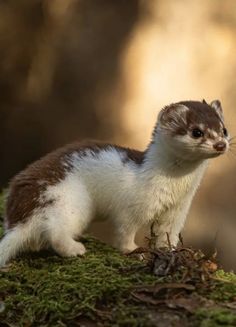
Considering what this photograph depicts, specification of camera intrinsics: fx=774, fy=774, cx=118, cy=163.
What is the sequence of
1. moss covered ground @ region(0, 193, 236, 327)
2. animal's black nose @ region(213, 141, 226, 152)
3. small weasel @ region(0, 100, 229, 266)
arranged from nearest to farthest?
moss covered ground @ region(0, 193, 236, 327) → animal's black nose @ region(213, 141, 226, 152) → small weasel @ region(0, 100, 229, 266)

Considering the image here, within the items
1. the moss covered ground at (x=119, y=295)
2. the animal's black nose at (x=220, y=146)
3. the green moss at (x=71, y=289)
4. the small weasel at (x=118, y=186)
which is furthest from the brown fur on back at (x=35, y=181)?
the animal's black nose at (x=220, y=146)

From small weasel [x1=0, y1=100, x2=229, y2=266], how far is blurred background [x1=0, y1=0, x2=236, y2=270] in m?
2.05

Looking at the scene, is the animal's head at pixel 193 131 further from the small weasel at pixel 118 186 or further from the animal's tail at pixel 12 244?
the animal's tail at pixel 12 244

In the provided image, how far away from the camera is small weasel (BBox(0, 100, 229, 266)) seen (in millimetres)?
3070

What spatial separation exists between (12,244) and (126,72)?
2607 mm

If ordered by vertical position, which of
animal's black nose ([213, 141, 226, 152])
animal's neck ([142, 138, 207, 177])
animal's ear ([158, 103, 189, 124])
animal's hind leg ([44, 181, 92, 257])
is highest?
animal's ear ([158, 103, 189, 124])

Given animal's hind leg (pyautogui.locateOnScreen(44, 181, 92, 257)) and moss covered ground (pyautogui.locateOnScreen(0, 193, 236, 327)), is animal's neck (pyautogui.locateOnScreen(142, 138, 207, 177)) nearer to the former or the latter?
animal's hind leg (pyautogui.locateOnScreen(44, 181, 92, 257))

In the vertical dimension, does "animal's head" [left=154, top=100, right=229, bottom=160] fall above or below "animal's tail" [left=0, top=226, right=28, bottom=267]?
Result: above

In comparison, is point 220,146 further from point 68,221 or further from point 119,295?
point 119,295

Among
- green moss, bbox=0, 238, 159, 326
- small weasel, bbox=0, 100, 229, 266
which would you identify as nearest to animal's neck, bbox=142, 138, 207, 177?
small weasel, bbox=0, 100, 229, 266

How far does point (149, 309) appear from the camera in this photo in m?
2.24

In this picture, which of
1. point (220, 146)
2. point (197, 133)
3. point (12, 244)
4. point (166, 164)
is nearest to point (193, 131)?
point (197, 133)

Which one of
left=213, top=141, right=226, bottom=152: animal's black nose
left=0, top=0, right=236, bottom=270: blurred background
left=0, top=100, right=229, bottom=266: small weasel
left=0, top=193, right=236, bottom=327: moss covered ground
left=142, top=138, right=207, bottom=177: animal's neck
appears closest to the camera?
left=0, top=193, right=236, bottom=327: moss covered ground

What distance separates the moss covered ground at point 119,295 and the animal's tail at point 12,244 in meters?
0.20
